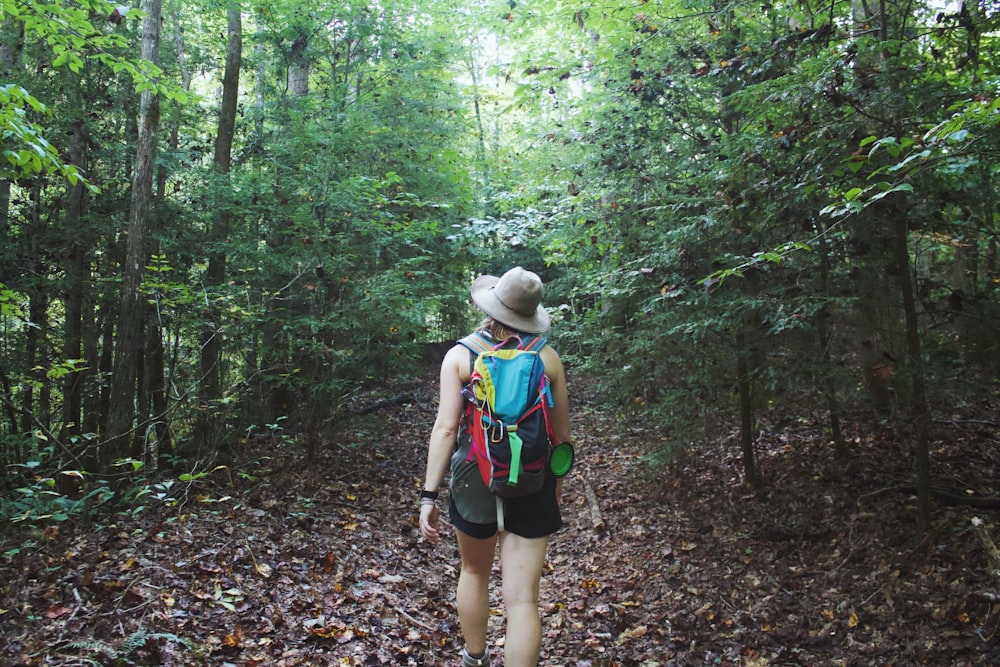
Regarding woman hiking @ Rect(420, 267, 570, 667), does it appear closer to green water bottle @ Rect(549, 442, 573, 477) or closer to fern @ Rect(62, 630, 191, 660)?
green water bottle @ Rect(549, 442, 573, 477)

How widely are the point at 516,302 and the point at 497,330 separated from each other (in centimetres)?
19

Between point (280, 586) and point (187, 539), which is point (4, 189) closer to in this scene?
point (187, 539)

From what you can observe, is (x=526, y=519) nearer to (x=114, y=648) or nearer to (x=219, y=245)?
(x=114, y=648)

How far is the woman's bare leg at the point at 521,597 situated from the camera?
297cm

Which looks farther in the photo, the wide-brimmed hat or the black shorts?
the wide-brimmed hat

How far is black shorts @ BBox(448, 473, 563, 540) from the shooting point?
A: 3.11m

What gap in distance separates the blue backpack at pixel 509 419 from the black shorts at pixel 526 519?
0.39 ft

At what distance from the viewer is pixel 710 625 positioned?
4.56 m

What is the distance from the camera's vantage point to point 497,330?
3.33 meters

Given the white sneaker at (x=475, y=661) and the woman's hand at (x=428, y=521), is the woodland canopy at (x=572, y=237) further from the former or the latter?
the white sneaker at (x=475, y=661)

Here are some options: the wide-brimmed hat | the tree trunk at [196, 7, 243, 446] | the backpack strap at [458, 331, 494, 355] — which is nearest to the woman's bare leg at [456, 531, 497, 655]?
the backpack strap at [458, 331, 494, 355]

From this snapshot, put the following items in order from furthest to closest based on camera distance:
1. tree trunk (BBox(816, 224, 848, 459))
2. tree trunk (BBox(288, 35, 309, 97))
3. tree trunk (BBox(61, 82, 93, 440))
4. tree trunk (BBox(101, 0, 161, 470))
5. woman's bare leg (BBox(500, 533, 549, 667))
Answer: tree trunk (BBox(288, 35, 309, 97))
tree trunk (BBox(61, 82, 93, 440))
tree trunk (BBox(101, 0, 161, 470))
tree trunk (BBox(816, 224, 848, 459))
woman's bare leg (BBox(500, 533, 549, 667))

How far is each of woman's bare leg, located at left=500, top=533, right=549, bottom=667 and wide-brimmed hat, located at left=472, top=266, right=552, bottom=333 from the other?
1.11m

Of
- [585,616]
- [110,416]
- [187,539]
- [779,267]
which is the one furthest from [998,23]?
[110,416]
